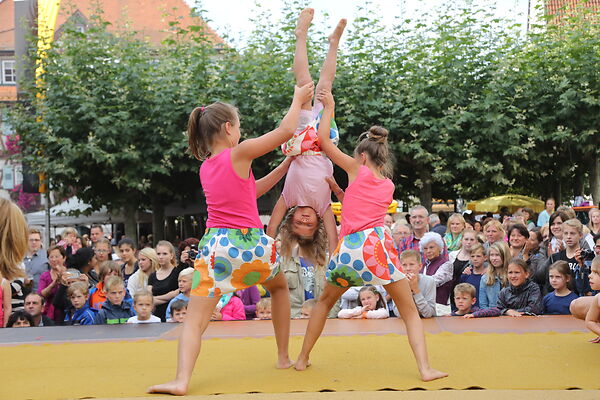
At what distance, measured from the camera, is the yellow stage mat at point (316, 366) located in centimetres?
427

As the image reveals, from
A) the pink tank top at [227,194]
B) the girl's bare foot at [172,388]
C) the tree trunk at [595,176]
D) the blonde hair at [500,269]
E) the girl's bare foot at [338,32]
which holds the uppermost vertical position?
the girl's bare foot at [338,32]

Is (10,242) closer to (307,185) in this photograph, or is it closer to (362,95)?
(307,185)

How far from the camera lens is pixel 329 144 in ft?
15.6

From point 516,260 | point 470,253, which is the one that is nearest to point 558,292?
point 516,260

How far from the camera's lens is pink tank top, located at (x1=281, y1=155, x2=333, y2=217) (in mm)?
5008

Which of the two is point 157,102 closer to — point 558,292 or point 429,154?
point 429,154

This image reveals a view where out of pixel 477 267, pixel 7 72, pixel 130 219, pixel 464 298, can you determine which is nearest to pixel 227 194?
pixel 464 298

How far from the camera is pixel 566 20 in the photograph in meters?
17.0

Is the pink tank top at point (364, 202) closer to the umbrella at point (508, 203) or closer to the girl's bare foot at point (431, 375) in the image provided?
the girl's bare foot at point (431, 375)

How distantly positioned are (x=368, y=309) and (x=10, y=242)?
153 inches

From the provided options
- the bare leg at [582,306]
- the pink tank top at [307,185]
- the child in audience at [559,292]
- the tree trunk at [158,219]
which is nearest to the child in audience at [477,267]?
the child in audience at [559,292]

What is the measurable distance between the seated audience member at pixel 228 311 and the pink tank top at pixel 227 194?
3.04m

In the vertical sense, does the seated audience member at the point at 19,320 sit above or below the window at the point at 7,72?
below

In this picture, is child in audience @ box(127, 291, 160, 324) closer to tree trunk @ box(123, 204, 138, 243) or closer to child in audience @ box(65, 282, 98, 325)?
child in audience @ box(65, 282, 98, 325)
